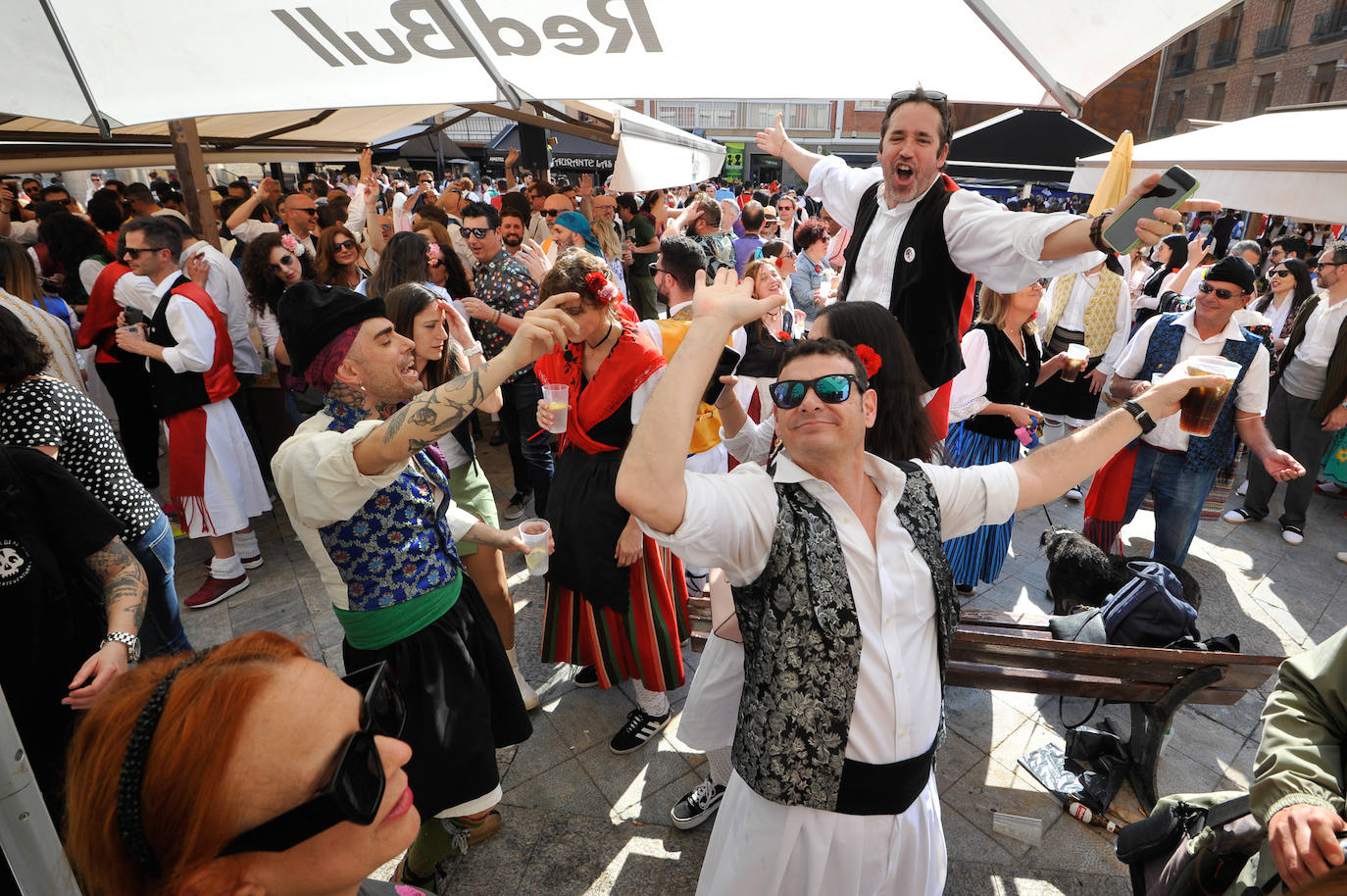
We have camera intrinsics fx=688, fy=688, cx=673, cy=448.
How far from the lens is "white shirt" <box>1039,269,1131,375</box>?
5.77 meters

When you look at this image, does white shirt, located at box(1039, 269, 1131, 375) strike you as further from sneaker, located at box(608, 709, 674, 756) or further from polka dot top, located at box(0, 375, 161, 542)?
polka dot top, located at box(0, 375, 161, 542)

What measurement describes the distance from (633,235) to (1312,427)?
7.51 m

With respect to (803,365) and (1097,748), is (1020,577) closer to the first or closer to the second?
(1097,748)

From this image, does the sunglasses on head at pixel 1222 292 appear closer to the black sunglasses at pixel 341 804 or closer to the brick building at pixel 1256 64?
the black sunglasses at pixel 341 804

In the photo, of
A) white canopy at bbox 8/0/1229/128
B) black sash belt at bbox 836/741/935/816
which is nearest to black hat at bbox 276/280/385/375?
white canopy at bbox 8/0/1229/128

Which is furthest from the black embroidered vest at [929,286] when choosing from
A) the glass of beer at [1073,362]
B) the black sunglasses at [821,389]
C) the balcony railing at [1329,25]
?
the balcony railing at [1329,25]

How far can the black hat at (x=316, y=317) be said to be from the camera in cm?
221

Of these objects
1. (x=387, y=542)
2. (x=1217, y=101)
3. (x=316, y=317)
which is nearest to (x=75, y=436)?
(x=316, y=317)

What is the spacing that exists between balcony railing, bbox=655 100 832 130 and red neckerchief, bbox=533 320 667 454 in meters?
38.1

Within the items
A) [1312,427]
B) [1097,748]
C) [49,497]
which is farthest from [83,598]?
[1312,427]

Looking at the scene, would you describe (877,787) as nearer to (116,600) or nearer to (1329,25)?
(116,600)

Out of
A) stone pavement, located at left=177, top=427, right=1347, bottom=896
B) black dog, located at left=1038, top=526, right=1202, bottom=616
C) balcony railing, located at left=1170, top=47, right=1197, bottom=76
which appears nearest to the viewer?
stone pavement, located at left=177, top=427, right=1347, bottom=896

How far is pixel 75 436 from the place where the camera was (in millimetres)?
2303

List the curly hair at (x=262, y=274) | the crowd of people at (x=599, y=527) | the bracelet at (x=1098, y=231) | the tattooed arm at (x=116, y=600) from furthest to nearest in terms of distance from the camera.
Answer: the curly hair at (x=262, y=274)
the tattooed arm at (x=116, y=600)
the bracelet at (x=1098, y=231)
the crowd of people at (x=599, y=527)
